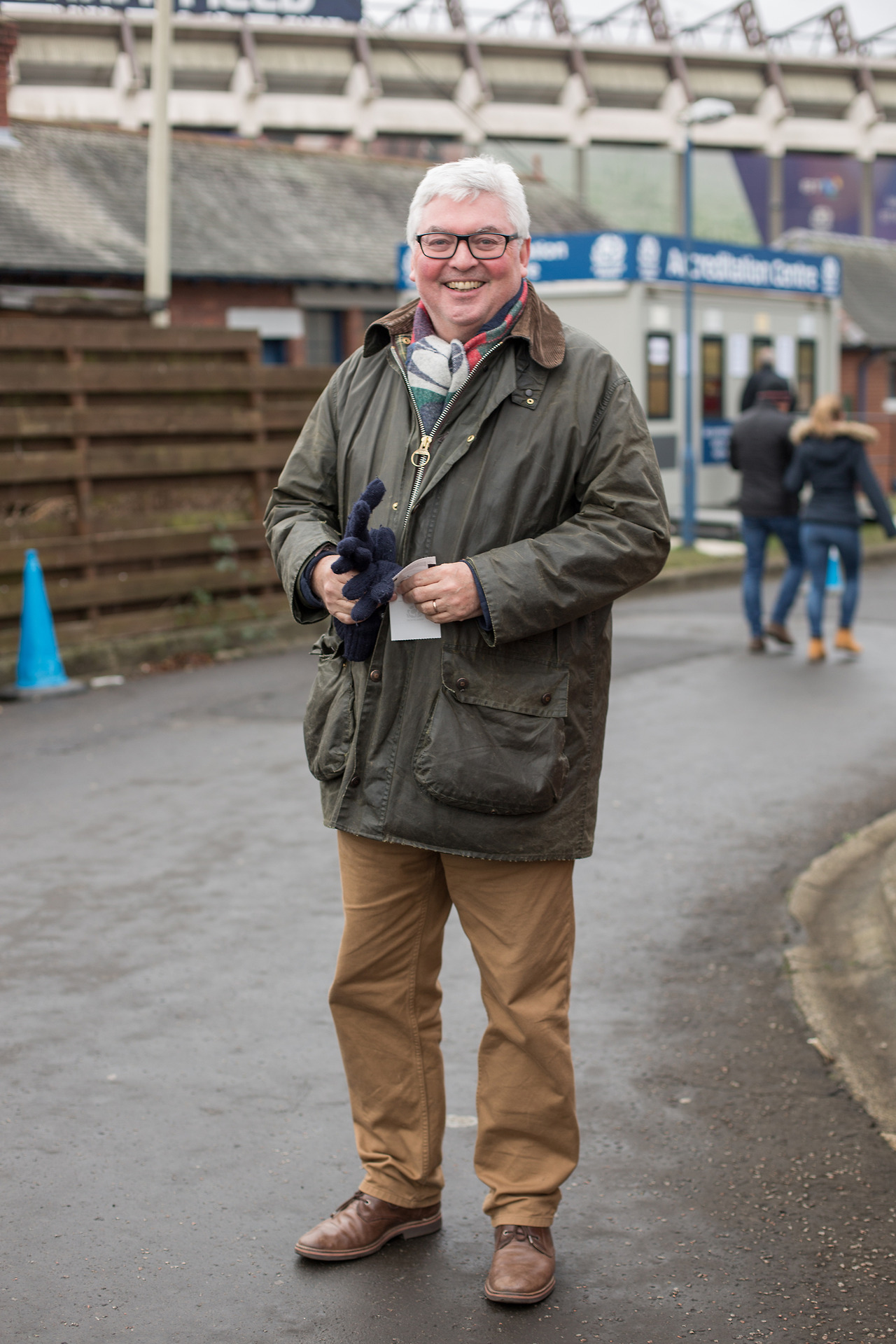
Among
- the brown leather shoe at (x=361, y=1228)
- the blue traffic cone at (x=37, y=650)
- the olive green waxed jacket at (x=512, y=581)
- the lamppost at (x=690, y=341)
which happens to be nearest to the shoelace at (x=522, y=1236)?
the brown leather shoe at (x=361, y=1228)

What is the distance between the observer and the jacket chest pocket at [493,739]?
3092mm

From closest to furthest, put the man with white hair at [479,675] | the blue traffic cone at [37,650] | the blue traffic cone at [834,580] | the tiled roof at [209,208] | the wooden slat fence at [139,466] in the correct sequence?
the man with white hair at [479,675] → the blue traffic cone at [37,650] → the wooden slat fence at [139,466] → the blue traffic cone at [834,580] → the tiled roof at [209,208]

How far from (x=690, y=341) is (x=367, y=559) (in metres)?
16.6

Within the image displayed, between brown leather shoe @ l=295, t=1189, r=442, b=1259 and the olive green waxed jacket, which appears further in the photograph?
brown leather shoe @ l=295, t=1189, r=442, b=1259

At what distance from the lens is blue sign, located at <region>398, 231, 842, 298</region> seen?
1905cm

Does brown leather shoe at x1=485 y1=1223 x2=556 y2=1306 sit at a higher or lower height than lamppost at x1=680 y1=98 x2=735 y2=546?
lower

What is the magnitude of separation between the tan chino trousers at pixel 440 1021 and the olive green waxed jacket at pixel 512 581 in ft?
0.39

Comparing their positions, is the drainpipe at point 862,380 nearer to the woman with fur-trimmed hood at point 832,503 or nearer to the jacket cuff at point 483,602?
the woman with fur-trimmed hood at point 832,503

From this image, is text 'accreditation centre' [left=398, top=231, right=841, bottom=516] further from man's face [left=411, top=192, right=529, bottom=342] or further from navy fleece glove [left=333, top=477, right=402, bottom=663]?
navy fleece glove [left=333, top=477, right=402, bottom=663]

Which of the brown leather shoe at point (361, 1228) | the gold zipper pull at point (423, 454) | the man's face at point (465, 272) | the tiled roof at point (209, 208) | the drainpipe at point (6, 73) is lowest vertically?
the brown leather shoe at point (361, 1228)

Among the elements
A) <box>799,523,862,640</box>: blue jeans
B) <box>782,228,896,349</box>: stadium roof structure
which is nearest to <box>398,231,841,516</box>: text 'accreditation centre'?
<box>799,523,862,640</box>: blue jeans

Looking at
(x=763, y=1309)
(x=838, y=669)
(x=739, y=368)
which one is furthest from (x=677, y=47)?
(x=763, y=1309)

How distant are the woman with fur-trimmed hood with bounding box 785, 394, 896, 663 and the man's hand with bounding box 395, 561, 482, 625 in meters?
8.54

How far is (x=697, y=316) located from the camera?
2030cm
